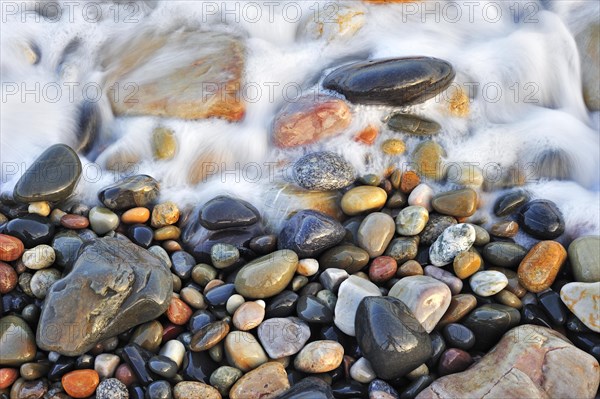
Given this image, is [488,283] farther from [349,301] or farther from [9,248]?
[9,248]

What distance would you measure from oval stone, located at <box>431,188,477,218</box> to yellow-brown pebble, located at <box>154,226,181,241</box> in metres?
1.64

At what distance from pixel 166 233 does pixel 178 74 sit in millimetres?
1425

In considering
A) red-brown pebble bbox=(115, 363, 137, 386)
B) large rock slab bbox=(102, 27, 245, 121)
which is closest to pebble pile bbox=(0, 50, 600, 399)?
red-brown pebble bbox=(115, 363, 137, 386)

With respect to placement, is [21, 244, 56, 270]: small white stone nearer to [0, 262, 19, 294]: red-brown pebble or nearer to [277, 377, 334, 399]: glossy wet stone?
[0, 262, 19, 294]: red-brown pebble

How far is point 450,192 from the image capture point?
3459 millimetres

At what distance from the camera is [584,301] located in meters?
2.83

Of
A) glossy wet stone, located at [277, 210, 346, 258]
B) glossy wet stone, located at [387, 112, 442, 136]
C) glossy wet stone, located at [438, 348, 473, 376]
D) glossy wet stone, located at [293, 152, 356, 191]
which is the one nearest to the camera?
glossy wet stone, located at [438, 348, 473, 376]

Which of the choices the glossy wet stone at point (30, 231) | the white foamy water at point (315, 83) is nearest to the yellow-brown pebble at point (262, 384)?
the white foamy water at point (315, 83)

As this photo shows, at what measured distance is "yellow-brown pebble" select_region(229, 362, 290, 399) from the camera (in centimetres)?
260

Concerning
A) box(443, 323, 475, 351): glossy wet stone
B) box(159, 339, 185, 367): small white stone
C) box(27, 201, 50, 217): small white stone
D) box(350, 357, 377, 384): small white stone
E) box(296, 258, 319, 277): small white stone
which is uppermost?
box(27, 201, 50, 217): small white stone

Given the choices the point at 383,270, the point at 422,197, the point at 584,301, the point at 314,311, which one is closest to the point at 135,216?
the point at 314,311

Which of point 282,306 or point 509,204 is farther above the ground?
point 509,204

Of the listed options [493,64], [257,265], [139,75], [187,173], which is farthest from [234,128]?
[493,64]

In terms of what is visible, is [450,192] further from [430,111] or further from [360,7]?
[360,7]
